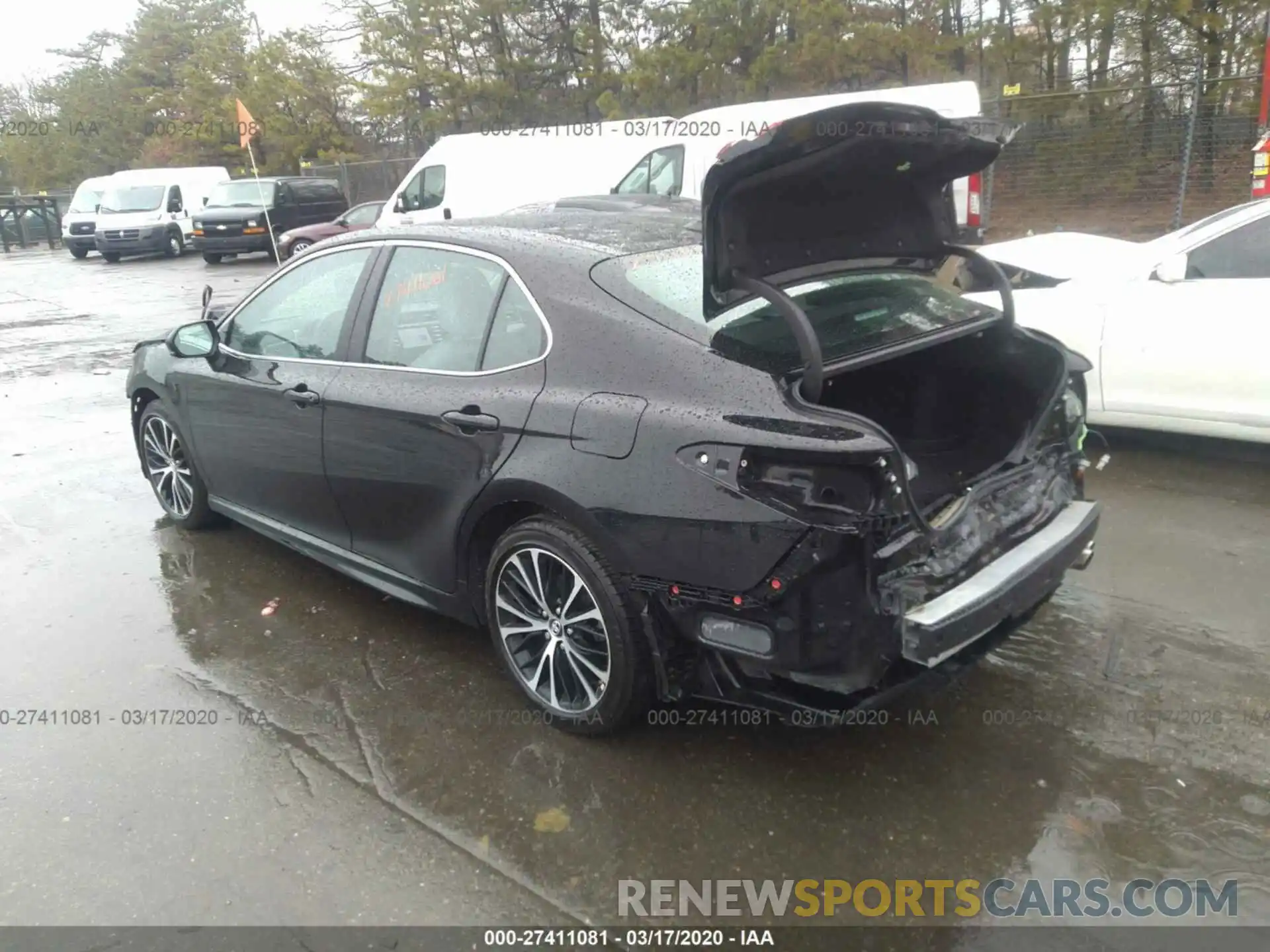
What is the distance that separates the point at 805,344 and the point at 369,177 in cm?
2965

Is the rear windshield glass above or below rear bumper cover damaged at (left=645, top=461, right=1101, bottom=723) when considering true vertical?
above

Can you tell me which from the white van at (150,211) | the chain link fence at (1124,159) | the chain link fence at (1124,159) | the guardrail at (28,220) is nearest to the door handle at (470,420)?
the chain link fence at (1124,159)

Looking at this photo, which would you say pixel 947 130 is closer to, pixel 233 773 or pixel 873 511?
pixel 873 511

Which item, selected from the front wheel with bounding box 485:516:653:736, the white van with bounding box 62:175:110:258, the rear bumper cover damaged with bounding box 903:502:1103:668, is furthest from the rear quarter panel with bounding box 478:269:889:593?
the white van with bounding box 62:175:110:258

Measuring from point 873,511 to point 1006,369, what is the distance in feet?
4.63

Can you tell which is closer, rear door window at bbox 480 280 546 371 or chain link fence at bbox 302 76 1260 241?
rear door window at bbox 480 280 546 371

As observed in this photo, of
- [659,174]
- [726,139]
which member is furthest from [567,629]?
[726,139]

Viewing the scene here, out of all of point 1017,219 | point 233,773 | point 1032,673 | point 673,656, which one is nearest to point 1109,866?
point 1032,673

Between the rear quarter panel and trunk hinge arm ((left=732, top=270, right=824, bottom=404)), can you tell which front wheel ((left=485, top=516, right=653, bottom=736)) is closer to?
the rear quarter panel

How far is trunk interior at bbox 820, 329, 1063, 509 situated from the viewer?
11.5 feet

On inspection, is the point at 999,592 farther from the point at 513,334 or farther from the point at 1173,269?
the point at 1173,269

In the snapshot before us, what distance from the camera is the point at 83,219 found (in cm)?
2598

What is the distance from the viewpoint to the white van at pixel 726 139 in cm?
1209

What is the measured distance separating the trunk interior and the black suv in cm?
2005
